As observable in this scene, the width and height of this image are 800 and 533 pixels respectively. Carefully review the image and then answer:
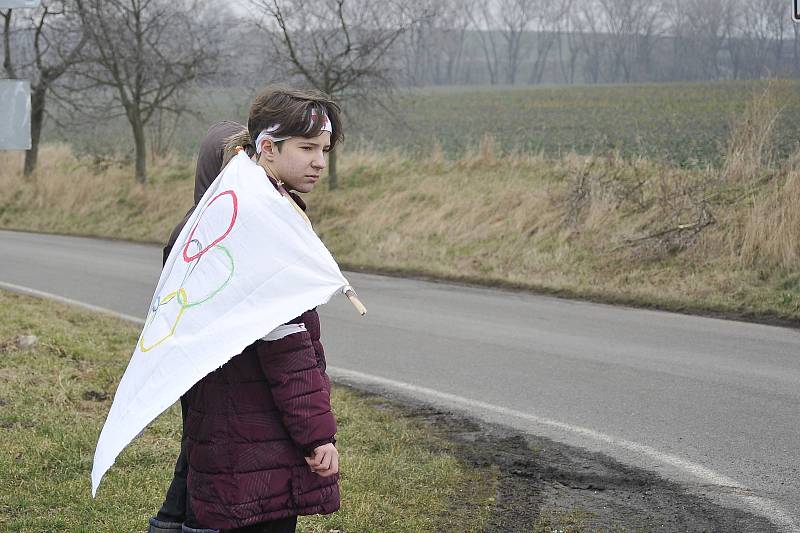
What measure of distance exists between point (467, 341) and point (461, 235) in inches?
290

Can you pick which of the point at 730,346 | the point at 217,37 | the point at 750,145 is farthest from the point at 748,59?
the point at 730,346

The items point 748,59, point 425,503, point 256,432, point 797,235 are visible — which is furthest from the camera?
point 748,59

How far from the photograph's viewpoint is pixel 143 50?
24.7 m

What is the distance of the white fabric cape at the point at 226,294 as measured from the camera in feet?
9.75

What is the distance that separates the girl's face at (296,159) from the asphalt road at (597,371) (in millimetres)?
3023

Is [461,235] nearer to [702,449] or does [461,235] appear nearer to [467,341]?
[467,341]

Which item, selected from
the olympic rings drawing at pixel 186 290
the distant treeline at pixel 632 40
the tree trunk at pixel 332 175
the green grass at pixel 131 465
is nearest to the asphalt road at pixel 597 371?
the green grass at pixel 131 465

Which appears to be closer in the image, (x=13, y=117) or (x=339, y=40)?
(x=13, y=117)

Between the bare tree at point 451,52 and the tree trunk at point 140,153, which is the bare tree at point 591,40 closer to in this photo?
the bare tree at point 451,52

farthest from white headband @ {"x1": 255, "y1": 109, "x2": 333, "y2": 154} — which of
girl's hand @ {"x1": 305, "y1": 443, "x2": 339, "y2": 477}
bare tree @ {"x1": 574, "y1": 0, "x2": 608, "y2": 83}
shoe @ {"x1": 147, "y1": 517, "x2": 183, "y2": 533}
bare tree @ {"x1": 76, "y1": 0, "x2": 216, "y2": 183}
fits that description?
bare tree @ {"x1": 574, "y1": 0, "x2": 608, "y2": 83}

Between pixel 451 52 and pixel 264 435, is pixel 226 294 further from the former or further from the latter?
pixel 451 52

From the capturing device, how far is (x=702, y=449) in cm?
632

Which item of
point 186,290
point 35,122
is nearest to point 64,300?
point 186,290

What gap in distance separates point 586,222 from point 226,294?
528 inches
